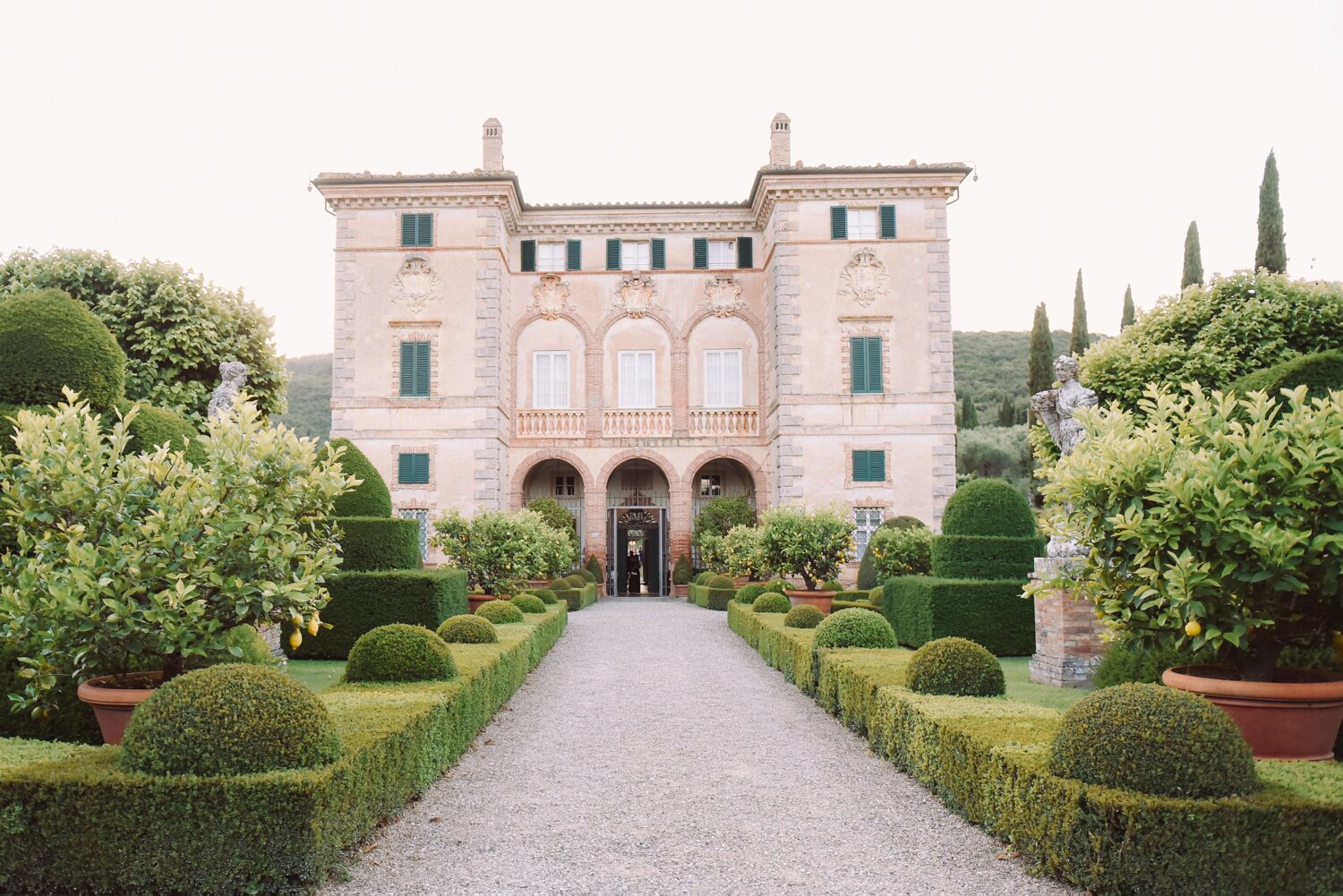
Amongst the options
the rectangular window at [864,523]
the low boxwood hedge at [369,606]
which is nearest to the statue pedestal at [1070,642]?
the low boxwood hedge at [369,606]

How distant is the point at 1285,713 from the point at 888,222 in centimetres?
2412

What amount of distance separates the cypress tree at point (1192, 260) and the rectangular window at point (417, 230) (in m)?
24.8

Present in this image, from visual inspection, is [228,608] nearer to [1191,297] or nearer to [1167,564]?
[1167,564]

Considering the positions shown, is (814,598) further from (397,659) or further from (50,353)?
(50,353)

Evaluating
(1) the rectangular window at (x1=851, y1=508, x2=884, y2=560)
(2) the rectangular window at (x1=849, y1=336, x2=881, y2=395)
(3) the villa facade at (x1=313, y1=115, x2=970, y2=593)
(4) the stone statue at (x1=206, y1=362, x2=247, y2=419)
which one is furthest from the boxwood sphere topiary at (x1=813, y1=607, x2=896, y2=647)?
(2) the rectangular window at (x1=849, y1=336, x2=881, y2=395)

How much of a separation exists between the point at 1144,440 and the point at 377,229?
26.0 m

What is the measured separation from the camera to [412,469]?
91.8 ft

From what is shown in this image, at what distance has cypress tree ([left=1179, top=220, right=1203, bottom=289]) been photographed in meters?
32.3

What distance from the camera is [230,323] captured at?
1891 cm

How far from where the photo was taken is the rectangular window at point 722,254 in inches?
1204

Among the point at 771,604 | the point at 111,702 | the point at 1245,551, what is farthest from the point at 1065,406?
the point at 111,702

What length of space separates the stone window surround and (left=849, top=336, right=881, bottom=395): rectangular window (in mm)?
12320

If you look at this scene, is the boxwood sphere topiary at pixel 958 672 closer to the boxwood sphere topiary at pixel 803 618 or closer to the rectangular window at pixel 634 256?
the boxwood sphere topiary at pixel 803 618

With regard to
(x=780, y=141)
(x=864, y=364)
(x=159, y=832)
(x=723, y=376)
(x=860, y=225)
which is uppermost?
(x=780, y=141)
